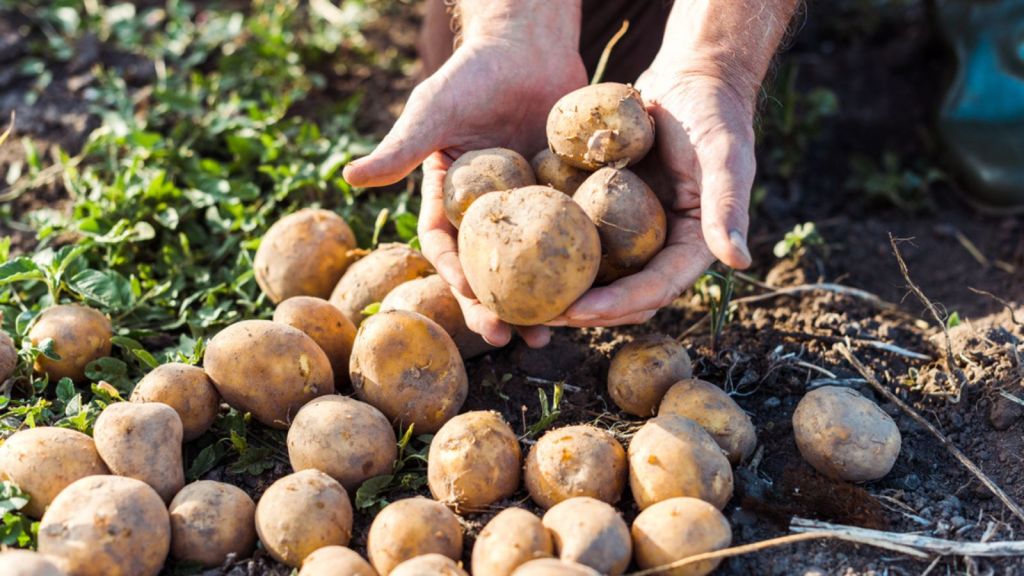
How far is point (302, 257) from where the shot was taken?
2.84m

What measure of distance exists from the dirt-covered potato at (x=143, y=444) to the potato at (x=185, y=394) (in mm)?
81

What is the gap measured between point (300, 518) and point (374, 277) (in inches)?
35.2

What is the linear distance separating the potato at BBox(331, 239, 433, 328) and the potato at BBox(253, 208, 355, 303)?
0.08 meters


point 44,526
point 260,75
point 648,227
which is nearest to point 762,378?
point 648,227

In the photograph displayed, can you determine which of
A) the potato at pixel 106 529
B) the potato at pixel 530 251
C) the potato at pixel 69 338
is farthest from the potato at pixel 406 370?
the potato at pixel 69 338

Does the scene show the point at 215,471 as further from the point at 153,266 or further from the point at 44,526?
the point at 153,266

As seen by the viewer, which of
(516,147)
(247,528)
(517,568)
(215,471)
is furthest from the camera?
(516,147)

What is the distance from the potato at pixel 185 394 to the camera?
2295mm

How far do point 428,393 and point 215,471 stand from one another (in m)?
0.57

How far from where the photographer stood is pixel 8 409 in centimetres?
252

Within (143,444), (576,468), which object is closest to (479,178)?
(576,468)

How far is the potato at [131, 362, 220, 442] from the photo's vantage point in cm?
229

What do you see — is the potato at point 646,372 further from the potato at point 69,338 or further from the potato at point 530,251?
the potato at point 69,338

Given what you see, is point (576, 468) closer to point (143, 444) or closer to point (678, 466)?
point (678, 466)
